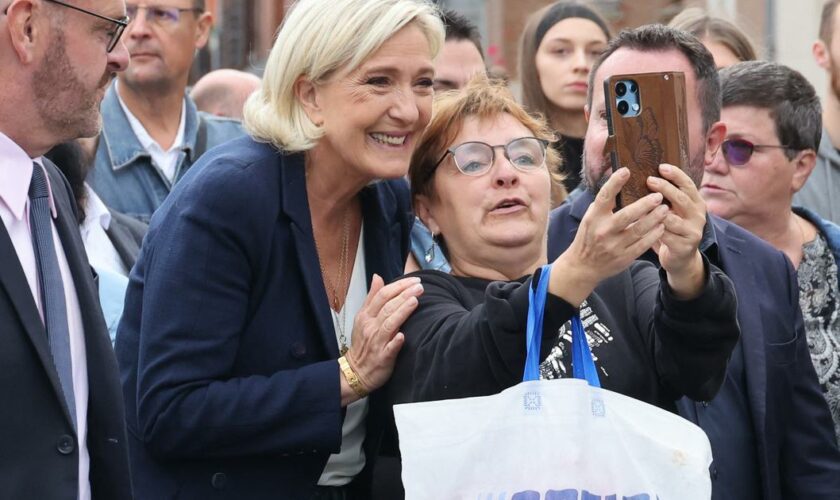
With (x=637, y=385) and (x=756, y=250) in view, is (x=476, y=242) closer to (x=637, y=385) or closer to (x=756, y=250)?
(x=637, y=385)

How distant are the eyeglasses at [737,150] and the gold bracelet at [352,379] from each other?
73.1 inches

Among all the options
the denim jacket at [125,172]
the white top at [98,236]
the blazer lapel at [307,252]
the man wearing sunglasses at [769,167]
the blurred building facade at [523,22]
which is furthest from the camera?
the blurred building facade at [523,22]

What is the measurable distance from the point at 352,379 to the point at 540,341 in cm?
65

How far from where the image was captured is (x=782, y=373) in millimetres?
4145

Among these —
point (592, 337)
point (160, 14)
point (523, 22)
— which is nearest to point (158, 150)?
point (160, 14)

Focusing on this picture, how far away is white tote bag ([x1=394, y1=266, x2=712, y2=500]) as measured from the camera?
309cm

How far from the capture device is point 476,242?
3.61 meters

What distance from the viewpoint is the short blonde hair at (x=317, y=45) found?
12.3 ft

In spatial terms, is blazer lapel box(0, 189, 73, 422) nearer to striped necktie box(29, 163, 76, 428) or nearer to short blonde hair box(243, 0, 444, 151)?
striped necktie box(29, 163, 76, 428)

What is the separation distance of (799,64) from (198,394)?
25.5 ft

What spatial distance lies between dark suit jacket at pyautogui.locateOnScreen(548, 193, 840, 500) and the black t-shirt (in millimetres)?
577

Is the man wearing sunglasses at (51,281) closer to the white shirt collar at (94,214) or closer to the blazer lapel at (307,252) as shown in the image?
the blazer lapel at (307,252)

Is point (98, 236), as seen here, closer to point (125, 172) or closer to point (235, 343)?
point (125, 172)

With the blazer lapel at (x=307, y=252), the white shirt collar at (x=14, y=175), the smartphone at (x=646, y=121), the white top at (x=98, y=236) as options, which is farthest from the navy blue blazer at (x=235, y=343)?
the white top at (x=98, y=236)
